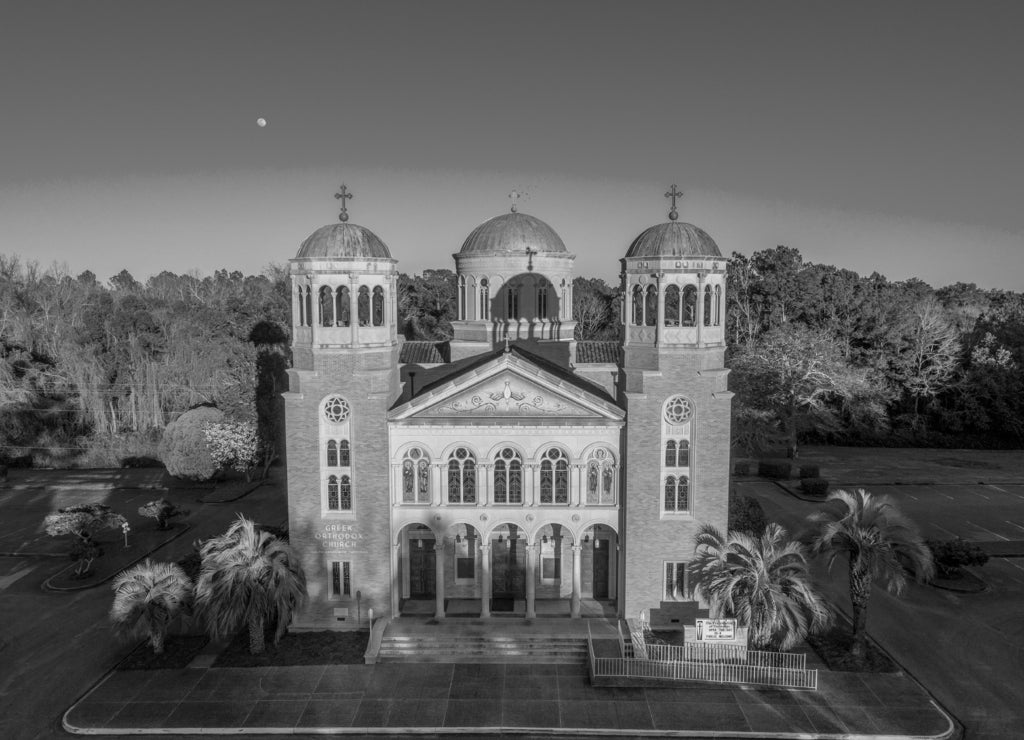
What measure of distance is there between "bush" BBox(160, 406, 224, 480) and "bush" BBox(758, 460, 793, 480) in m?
37.7

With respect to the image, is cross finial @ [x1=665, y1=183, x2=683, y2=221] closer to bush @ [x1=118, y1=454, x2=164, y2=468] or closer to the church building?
the church building

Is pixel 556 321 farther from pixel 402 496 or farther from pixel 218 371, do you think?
pixel 218 371

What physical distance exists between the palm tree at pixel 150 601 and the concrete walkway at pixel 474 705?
1498 mm

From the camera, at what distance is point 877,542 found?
1019 inches

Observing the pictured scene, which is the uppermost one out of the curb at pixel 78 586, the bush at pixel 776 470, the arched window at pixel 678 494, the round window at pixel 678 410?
the round window at pixel 678 410

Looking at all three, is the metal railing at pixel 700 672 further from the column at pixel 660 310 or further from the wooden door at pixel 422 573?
the column at pixel 660 310

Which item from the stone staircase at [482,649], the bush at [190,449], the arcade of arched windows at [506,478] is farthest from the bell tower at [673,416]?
the bush at [190,449]

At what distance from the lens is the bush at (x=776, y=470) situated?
54.4 m

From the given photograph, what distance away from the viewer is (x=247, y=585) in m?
26.4

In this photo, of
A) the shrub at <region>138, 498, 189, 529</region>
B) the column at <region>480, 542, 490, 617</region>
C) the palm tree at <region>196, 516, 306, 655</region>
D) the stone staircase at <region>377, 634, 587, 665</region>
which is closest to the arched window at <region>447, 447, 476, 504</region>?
the column at <region>480, 542, 490, 617</region>

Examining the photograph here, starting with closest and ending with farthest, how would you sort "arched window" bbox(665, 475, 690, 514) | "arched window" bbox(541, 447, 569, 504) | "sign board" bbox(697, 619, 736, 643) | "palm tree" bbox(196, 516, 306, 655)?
"palm tree" bbox(196, 516, 306, 655), "sign board" bbox(697, 619, 736, 643), "arched window" bbox(665, 475, 690, 514), "arched window" bbox(541, 447, 569, 504)

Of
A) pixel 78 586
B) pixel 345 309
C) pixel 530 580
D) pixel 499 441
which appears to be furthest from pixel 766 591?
pixel 78 586

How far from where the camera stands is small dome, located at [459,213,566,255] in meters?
37.1

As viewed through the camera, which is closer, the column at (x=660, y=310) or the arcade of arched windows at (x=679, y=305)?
the column at (x=660, y=310)
